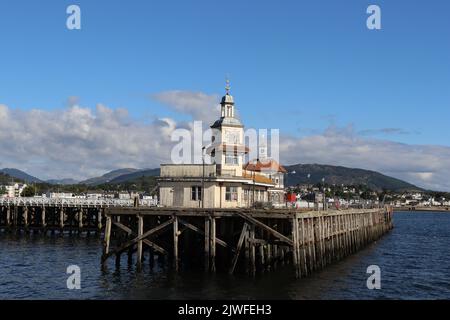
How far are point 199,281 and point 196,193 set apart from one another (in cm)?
1011

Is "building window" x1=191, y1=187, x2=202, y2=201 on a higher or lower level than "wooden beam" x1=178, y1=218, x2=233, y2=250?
higher

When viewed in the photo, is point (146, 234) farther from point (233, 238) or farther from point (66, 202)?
point (66, 202)

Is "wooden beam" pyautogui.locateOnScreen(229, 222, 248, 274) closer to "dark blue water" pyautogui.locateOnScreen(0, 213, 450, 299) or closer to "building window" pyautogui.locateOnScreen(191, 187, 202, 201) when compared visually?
"dark blue water" pyautogui.locateOnScreen(0, 213, 450, 299)

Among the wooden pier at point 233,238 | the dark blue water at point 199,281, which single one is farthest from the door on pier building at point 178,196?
the dark blue water at point 199,281

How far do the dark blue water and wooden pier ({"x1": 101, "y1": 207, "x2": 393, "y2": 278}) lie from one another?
1.29 meters

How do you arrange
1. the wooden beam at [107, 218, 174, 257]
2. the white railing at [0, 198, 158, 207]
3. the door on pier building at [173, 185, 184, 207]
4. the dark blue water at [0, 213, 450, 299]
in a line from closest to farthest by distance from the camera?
the dark blue water at [0, 213, 450, 299] → the wooden beam at [107, 218, 174, 257] → the door on pier building at [173, 185, 184, 207] → the white railing at [0, 198, 158, 207]

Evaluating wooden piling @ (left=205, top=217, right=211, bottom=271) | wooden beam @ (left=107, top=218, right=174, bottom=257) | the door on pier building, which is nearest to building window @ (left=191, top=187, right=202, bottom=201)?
the door on pier building

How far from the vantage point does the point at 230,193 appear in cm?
4403

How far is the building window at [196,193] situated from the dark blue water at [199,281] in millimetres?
6490

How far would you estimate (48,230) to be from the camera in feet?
245

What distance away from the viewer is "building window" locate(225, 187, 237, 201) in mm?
43969

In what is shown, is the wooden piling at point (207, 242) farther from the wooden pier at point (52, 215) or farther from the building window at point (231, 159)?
the wooden pier at point (52, 215)

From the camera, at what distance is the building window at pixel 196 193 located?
143 ft

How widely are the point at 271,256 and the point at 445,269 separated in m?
17.8
